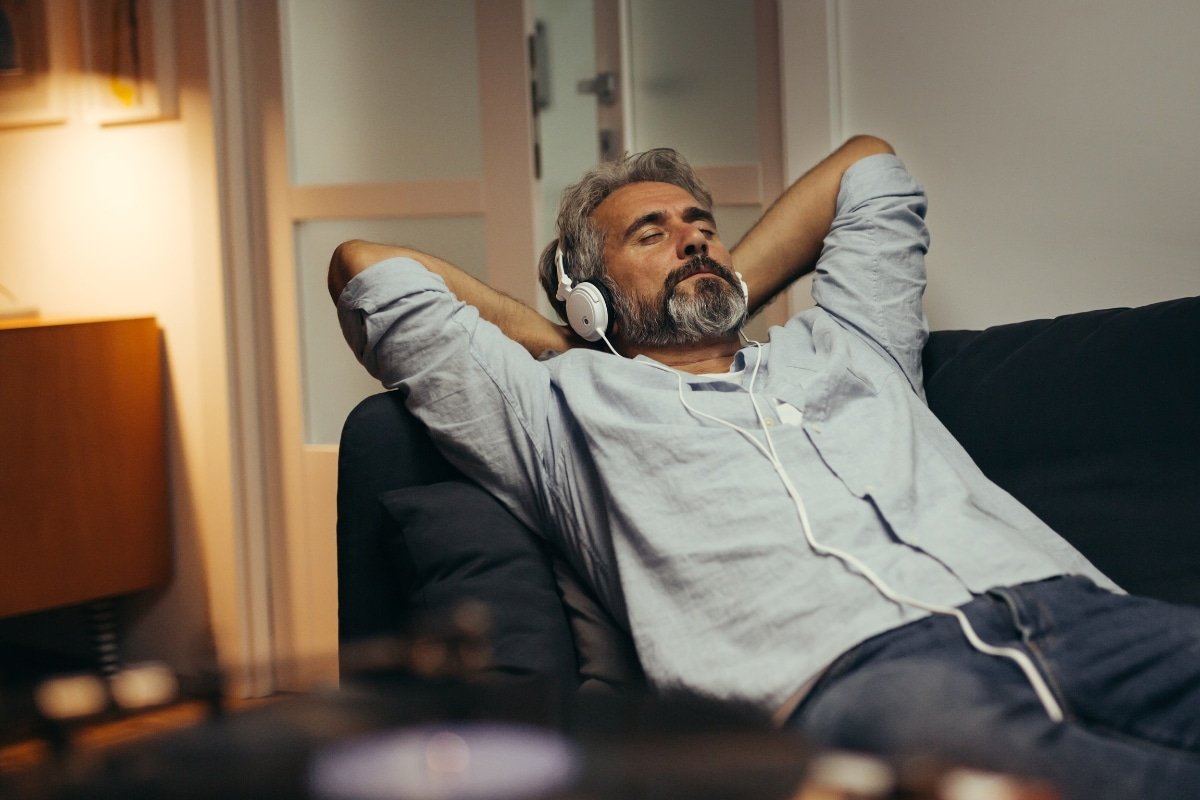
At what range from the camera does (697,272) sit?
1.66m

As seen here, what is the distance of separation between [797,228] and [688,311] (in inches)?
11.8

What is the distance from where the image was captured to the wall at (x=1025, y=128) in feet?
5.67

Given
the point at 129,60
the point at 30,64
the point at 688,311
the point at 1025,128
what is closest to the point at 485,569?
the point at 688,311

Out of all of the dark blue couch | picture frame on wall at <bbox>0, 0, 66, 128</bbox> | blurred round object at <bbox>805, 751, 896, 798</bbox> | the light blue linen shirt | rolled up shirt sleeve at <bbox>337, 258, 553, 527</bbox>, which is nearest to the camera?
blurred round object at <bbox>805, 751, 896, 798</bbox>

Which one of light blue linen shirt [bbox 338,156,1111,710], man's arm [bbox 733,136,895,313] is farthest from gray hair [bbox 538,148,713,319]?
light blue linen shirt [bbox 338,156,1111,710]

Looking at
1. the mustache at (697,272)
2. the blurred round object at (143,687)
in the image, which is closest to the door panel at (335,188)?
the mustache at (697,272)

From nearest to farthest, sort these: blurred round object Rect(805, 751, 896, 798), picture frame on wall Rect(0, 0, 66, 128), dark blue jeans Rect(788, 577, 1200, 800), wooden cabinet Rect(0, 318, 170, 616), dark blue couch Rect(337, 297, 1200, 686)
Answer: blurred round object Rect(805, 751, 896, 798) < dark blue jeans Rect(788, 577, 1200, 800) < dark blue couch Rect(337, 297, 1200, 686) < wooden cabinet Rect(0, 318, 170, 616) < picture frame on wall Rect(0, 0, 66, 128)

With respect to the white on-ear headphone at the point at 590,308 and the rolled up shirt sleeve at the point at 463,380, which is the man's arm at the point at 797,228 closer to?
the white on-ear headphone at the point at 590,308

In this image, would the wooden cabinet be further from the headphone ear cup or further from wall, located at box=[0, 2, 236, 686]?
the headphone ear cup

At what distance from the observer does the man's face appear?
5.37 feet

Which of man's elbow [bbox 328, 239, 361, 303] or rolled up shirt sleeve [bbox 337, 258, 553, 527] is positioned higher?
man's elbow [bbox 328, 239, 361, 303]

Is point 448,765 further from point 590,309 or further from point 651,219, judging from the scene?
point 651,219

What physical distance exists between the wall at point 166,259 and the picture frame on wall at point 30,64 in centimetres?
3

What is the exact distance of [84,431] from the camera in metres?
2.72
